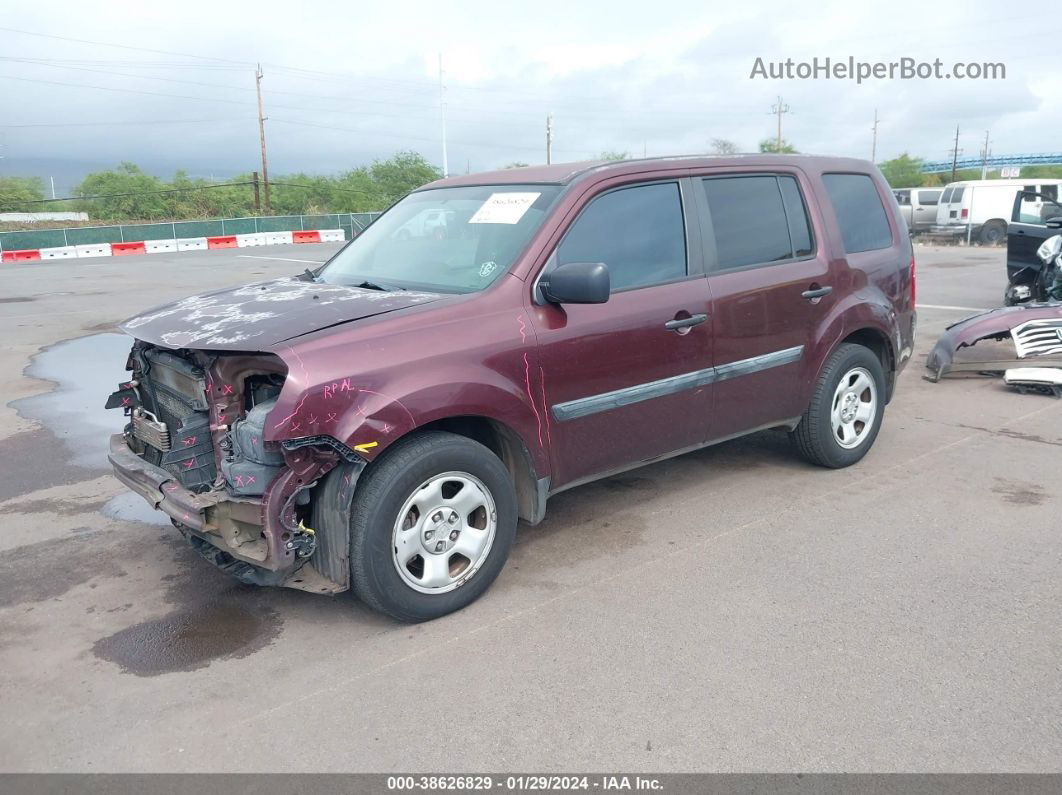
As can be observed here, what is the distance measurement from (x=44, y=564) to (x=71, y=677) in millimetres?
1282

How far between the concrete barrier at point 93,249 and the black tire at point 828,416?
33.5 metres

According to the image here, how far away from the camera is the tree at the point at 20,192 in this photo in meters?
55.9

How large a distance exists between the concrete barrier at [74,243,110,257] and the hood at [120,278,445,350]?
32.8 meters

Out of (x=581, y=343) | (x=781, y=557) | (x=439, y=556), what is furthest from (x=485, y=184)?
(x=781, y=557)

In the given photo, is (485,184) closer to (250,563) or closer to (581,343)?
(581,343)

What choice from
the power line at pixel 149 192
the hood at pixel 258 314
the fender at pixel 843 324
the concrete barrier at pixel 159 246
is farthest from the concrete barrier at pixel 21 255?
the fender at pixel 843 324

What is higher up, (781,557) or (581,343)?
(581,343)

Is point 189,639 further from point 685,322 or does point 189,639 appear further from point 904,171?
point 904,171

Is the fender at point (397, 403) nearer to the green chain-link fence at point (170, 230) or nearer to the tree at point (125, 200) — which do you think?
the green chain-link fence at point (170, 230)

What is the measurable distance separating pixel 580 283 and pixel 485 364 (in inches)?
21.0

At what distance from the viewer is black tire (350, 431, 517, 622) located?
3.43 meters

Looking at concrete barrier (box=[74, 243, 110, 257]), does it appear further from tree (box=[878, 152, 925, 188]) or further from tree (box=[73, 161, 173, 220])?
tree (box=[878, 152, 925, 188])

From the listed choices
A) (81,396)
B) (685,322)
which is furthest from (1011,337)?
(81,396)

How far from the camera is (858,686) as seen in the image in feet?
10.3
